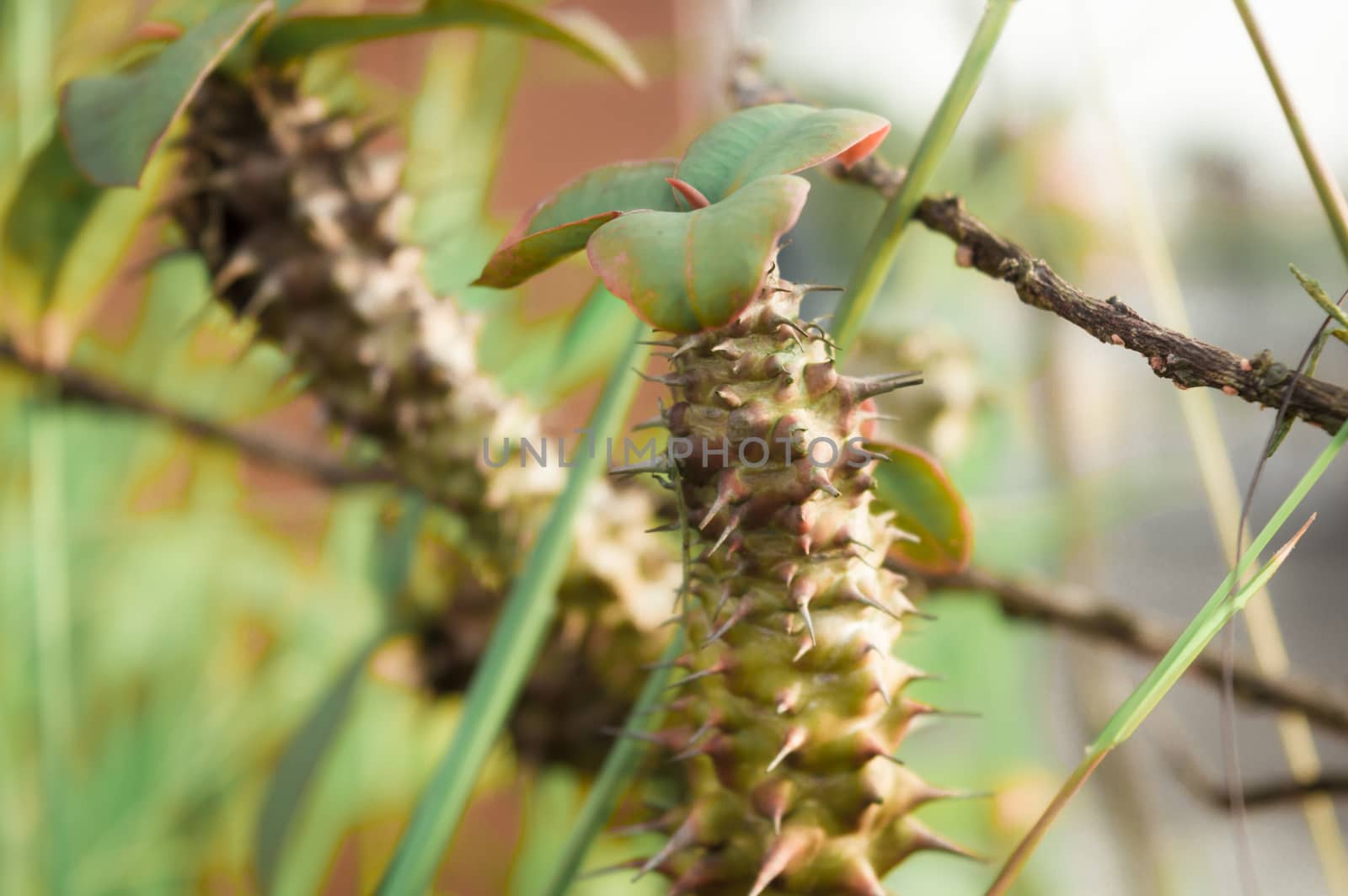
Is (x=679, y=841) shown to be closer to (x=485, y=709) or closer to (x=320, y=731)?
(x=485, y=709)

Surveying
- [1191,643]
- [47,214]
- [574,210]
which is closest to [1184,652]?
[1191,643]

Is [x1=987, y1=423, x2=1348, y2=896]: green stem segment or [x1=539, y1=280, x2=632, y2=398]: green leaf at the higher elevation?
[x1=987, y1=423, x2=1348, y2=896]: green stem segment

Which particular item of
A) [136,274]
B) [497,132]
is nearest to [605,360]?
[497,132]

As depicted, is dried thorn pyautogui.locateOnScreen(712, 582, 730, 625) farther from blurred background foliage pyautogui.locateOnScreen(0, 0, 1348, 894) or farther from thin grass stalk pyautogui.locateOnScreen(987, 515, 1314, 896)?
blurred background foliage pyautogui.locateOnScreen(0, 0, 1348, 894)

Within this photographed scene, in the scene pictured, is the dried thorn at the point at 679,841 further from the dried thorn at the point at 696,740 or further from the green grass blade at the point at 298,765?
the green grass blade at the point at 298,765

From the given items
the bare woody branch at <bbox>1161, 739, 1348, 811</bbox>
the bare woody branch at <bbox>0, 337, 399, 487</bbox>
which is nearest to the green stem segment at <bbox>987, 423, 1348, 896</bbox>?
the bare woody branch at <bbox>1161, 739, 1348, 811</bbox>

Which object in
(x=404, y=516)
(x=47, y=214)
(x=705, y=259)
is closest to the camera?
(x=705, y=259)

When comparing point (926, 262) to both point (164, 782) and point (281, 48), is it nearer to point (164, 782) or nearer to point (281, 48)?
point (281, 48)
